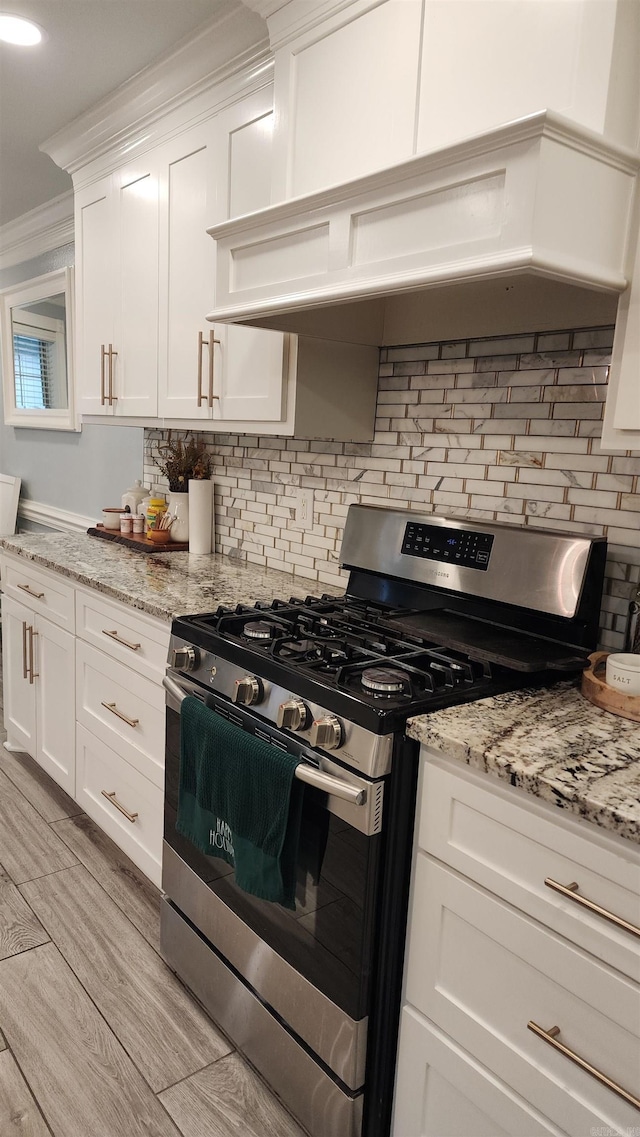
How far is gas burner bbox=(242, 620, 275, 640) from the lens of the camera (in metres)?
1.68

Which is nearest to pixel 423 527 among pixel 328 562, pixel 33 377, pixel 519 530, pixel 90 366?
pixel 519 530

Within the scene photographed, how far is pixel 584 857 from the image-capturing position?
1.02 metres

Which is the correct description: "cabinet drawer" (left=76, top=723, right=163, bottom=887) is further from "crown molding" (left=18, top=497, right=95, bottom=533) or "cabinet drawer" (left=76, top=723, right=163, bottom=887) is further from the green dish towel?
"crown molding" (left=18, top=497, right=95, bottom=533)

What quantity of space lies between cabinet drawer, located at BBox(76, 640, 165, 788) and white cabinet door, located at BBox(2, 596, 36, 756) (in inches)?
20.3

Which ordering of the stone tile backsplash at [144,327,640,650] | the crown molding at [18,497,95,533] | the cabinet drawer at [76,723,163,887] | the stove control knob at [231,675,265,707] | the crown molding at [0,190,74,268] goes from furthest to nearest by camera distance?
the crown molding at [18,497,95,533] < the crown molding at [0,190,74,268] < the cabinet drawer at [76,723,163,887] < the stone tile backsplash at [144,327,640,650] < the stove control knob at [231,675,265,707]

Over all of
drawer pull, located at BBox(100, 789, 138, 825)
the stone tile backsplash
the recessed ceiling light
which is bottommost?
drawer pull, located at BBox(100, 789, 138, 825)

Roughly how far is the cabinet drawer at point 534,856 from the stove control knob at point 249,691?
40cm

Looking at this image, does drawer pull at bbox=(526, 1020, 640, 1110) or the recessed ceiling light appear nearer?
drawer pull at bbox=(526, 1020, 640, 1110)

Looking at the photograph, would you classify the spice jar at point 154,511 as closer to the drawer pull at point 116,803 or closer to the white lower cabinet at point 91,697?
the white lower cabinet at point 91,697

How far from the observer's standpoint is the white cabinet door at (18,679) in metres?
3.01

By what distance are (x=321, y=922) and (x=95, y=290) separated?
2.60 metres

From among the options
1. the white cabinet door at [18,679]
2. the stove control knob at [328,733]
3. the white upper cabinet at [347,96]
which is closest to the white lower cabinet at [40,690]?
the white cabinet door at [18,679]

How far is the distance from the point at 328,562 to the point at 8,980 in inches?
57.8

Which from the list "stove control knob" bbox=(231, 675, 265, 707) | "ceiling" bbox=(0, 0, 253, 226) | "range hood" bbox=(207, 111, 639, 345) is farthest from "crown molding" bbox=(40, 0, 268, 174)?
"stove control knob" bbox=(231, 675, 265, 707)
